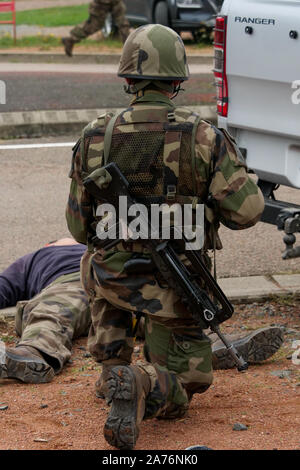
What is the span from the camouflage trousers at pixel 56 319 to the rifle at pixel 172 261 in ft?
3.26

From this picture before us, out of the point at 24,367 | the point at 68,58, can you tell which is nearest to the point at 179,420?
the point at 24,367

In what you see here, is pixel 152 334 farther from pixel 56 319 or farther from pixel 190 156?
pixel 56 319

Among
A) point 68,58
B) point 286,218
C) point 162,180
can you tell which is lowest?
point 68,58

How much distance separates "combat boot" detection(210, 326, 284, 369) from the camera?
4660 mm

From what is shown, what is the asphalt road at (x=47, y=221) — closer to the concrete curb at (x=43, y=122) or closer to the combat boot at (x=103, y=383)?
the concrete curb at (x=43, y=122)

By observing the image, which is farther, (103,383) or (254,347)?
(254,347)

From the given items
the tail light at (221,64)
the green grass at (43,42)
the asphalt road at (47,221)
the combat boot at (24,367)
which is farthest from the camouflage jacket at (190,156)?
the green grass at (43,42)

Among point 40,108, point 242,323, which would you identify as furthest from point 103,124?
point 40,108

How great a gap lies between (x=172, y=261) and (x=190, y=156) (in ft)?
1.34

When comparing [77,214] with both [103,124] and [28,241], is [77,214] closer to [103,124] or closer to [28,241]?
[103,124]

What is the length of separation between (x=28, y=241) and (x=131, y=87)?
10.8ft

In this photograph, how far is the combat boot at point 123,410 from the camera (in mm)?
3580

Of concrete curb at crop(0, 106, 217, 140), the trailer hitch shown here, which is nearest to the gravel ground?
the trailer hitch

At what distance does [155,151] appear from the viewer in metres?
3.87
